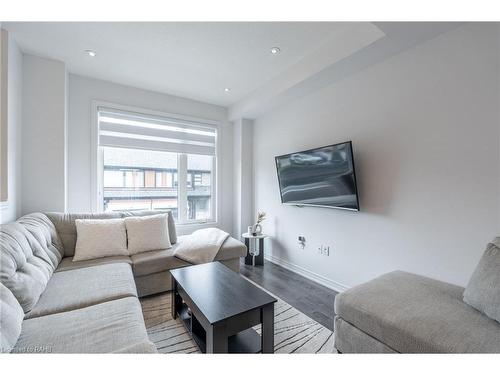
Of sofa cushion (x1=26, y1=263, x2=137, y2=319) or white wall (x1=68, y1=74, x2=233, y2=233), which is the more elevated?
white wall (x1=68, y1=74, x2=233, y2=233)

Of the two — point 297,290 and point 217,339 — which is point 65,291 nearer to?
point 217,339

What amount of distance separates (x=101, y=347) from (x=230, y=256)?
179cm

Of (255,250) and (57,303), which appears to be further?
(255,250)

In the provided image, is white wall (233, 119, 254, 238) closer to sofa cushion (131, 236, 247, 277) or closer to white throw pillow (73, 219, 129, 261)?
sofa cushion (131, 236, 247, 277)

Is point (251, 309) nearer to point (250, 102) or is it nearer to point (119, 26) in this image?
point (119, 26)

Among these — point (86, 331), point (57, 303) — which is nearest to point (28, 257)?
point (57, 303)

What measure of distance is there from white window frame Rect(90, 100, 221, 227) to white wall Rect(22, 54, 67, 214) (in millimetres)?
406

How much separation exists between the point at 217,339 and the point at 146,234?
1721 mm

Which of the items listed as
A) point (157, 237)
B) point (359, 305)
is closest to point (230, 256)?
point (157, 237)

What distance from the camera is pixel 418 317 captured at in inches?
48.5

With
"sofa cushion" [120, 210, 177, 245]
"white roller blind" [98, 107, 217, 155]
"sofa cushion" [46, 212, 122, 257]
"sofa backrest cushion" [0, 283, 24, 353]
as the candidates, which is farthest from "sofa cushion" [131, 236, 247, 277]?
"white roller blind" [98, 107, 217, 155]

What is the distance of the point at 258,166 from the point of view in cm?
383

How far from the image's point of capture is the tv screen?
2.29 meters
